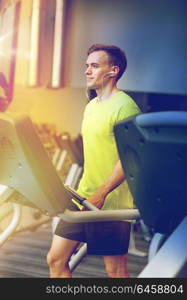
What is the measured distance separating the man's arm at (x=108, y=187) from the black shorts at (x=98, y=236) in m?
0.16

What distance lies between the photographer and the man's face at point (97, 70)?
2924 millimetres

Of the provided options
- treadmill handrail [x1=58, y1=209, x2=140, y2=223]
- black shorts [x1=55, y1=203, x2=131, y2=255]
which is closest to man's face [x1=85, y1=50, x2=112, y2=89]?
black shorts [x1=55, y1=203, x2=131, y2=255]

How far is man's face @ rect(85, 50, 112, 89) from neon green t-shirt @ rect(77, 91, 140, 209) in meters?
0.11

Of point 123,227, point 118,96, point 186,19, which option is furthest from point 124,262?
point 186,19

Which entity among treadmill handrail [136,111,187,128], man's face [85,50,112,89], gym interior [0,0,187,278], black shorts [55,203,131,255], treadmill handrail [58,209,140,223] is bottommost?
gym interior [0,0,187,278]

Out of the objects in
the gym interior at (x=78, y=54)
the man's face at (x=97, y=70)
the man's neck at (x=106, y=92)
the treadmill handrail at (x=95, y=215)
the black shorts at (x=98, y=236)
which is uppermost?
the man's face at (x=97, y=70)

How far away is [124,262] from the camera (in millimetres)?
2846

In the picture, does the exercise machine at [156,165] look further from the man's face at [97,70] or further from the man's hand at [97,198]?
the man's face at [97,70]

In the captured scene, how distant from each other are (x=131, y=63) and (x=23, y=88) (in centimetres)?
333

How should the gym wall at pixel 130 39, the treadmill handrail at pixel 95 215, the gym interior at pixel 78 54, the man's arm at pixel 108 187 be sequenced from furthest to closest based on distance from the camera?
1. the gym wall at pixel 130 39
2. the gym interior at pixel 78 54
3. the man's arm at pixel 108 187
4. the treadmill handrail at pixel 95 215

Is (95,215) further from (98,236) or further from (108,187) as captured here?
(98,236)

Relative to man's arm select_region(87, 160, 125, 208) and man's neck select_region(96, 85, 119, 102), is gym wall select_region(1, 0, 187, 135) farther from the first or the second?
man's arm select_region(87, 160, 125, 208)

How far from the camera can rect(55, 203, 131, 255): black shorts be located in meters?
2.78

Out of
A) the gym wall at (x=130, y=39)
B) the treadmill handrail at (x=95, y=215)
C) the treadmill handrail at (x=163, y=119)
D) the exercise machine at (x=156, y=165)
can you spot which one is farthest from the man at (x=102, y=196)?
the gym wall at (x=130, y=39)
